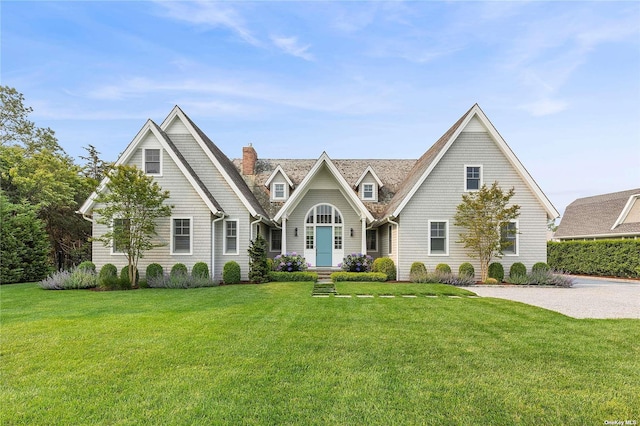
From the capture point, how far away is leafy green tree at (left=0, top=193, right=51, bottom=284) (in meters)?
17.0

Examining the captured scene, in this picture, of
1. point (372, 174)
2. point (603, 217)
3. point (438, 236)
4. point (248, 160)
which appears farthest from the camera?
point (603, 217)

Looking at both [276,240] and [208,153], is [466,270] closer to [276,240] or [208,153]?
[276,240]

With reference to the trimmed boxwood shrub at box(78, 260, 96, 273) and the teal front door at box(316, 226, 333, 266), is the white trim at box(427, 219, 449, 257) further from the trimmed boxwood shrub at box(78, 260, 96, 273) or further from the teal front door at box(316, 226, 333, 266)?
the trimmed boxwood shrub at box(78, 260, 96, 273)

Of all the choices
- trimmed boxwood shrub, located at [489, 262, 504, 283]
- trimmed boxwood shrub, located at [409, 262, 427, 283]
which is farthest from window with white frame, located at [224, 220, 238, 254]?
trimmed boxwood shrub, located at [489, 262, 504, 283]

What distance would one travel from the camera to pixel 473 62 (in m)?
15.2

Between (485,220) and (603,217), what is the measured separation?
2188 centimetres

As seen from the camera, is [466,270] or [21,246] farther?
[21,246]

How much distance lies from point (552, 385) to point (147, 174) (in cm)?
1724

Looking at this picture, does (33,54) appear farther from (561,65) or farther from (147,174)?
(561,65)

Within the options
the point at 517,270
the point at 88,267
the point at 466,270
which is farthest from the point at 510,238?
the point at 88,267

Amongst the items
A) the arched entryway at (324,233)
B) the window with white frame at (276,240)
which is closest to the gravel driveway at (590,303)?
the arched entryway at (324,233)

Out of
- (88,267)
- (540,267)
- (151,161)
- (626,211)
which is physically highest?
(151,161)

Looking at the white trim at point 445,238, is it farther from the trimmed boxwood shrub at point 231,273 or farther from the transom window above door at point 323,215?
the trimmed boxwood shrub at point 231,273

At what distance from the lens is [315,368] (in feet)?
15.8
